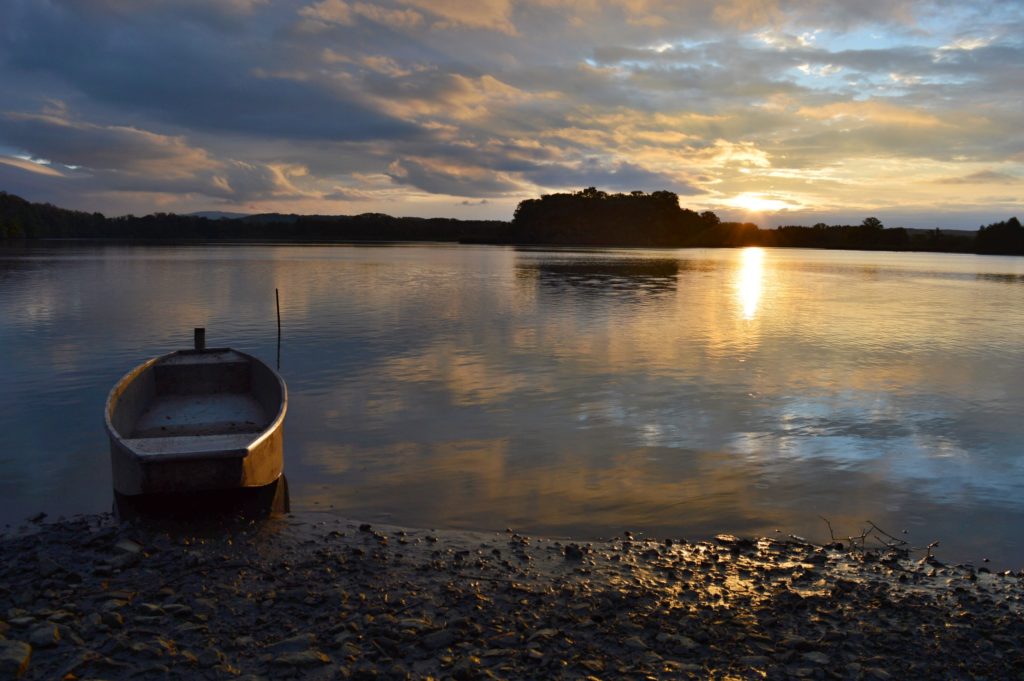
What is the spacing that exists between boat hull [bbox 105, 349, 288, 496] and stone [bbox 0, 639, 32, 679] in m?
3.96

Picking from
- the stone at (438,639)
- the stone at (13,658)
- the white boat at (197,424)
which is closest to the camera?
the stone at (13,658)

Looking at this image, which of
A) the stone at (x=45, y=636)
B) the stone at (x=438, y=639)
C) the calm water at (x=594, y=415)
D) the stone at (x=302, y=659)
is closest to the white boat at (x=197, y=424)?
the calm water at (x=594, y=415)

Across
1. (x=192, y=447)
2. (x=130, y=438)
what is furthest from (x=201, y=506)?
(x=130, y=438)

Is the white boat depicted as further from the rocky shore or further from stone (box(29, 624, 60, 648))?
stone (box(29, 624, 60, 648))

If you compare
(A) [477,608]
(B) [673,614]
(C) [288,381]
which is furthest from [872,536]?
(C) [288,381]

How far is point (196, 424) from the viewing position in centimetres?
1480

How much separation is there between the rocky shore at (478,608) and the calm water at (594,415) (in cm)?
132

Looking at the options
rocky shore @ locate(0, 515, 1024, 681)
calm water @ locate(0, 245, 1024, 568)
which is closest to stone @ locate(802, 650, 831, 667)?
rocky shore @ locate(0, 515, 1024, 681)

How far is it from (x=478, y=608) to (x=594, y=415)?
437 inches

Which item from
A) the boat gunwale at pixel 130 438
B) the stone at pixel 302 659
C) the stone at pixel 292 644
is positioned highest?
the boat gunwale at pixel 130 438

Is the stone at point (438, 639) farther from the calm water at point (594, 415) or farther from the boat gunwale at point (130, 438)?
the boat gunwale at point (130, 438)

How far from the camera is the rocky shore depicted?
6863 mm

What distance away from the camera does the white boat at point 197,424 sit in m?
10.8

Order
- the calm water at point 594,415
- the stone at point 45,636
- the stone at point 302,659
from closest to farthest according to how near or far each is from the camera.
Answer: the stone at point 302,659 → the stone at point 45,636 → the calm water at point 594,415
